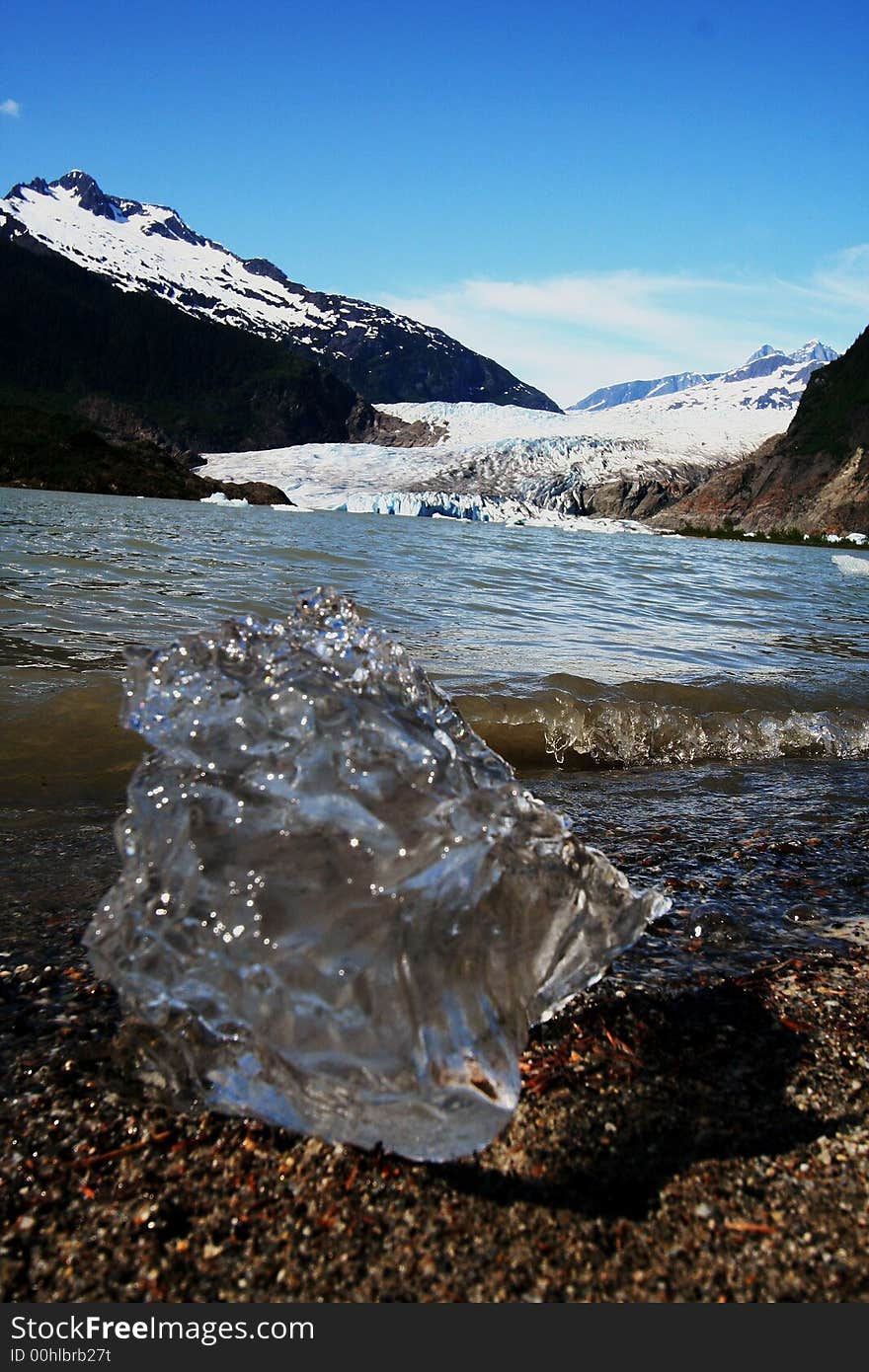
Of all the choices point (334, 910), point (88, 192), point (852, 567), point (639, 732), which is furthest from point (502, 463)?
point (88, 192)

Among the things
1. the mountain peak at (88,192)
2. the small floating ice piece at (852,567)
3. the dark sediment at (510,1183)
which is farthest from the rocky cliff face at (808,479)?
the mountain peak at (88,192)

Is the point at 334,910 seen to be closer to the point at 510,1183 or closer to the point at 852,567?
the point at 510,1183

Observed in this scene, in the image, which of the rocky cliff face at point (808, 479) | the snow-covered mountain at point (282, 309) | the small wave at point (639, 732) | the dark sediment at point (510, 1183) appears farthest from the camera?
the snow-covered mountain at point (282, 309)

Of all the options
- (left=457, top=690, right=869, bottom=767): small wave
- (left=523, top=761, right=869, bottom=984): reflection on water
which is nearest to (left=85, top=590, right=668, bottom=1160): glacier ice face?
(left=523, top=761, right=869, bottom=984): reflection on water

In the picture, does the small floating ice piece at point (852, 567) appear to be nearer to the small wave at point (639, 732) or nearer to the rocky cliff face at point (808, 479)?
the small wave at point (639, 732)

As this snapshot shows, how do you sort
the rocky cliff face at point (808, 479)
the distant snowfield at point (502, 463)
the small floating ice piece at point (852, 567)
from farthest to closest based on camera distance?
the rocky cliff face at point (808, 479) < the distant snowfield at point (502, 463) < the small floating ice piece at point (852, 567)

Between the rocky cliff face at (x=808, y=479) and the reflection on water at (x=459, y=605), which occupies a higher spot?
the rocky cliff face at (x=808, y=479)

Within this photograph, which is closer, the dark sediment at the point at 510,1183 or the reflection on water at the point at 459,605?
the dark sediment at the point at 510,1183

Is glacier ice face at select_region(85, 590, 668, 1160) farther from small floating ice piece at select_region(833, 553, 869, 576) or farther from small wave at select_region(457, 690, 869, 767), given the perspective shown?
small floating ice piece at select_region(833, 553, 869, 576)
